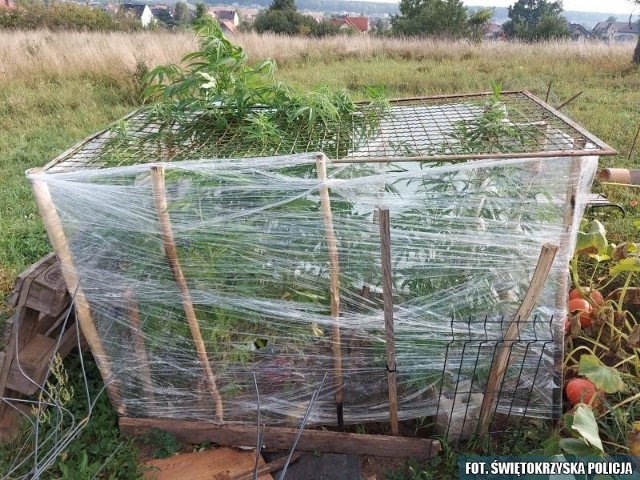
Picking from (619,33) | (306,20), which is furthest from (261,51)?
(619,33)

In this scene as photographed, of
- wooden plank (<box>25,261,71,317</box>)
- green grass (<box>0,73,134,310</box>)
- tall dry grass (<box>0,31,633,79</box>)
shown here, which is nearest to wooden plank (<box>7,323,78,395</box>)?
wooden plank (<box>25,261,71,317</box>)

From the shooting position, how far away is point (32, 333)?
2.36 meters

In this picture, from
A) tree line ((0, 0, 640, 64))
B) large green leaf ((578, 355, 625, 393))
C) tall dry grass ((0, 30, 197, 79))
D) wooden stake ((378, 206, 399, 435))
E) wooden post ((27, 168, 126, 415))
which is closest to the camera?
wooden stake ((378, 206, 399, 435))

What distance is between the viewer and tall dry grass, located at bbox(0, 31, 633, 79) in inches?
313

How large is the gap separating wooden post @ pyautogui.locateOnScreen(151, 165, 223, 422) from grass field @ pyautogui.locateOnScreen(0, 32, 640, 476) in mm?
1674

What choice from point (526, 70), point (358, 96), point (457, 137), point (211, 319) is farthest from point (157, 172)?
point (526, 70)

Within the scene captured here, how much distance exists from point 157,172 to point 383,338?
1032mm

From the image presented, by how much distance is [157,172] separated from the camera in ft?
5.37

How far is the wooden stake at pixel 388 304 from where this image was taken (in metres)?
1.61

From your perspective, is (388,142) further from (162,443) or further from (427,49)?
(427,49)

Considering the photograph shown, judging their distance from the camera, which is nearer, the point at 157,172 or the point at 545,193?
the point at 157,172

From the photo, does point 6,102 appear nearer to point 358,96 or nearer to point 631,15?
point 358,96

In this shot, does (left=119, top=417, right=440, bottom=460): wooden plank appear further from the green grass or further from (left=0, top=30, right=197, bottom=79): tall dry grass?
(left=0, top=30, right=197, bottom=79): tall dry grass

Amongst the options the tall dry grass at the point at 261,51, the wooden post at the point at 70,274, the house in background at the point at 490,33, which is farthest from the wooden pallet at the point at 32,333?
the house in background at the point at 490,33
